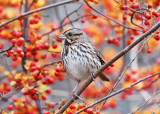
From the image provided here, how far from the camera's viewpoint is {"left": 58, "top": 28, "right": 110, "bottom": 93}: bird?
419cm

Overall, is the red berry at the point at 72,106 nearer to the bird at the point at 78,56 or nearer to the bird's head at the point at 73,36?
the bird at the point at 78,56

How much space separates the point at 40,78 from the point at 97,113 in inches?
45.8

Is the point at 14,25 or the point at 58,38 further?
the point at 14,25

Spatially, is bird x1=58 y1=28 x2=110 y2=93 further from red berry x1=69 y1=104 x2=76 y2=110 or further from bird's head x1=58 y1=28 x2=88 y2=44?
red berry x1=69 y1=104 x2=76 y2=110

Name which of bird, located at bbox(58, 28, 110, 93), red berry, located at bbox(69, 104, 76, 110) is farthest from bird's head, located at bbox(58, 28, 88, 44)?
red berry, located at bbox(69, 104, 76, 110)

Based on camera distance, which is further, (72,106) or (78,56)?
(78,56)

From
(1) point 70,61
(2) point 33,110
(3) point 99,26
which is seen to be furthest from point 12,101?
(3) point 99,26

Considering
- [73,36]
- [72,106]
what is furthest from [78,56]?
[72,106]

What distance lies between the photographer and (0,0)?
6.07 meters

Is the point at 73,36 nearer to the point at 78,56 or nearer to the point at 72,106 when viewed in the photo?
the point at 78,56

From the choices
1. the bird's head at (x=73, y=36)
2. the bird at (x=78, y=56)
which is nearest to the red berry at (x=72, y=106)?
the bird at (x=78, y=56)

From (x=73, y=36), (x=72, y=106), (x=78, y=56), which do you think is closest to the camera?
(x=72, y=106)

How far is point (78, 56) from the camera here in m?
4.17

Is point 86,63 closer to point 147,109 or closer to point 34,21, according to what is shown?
point 34,21
